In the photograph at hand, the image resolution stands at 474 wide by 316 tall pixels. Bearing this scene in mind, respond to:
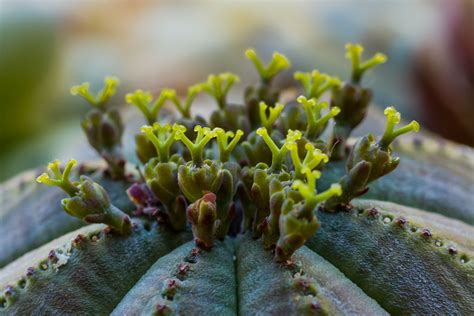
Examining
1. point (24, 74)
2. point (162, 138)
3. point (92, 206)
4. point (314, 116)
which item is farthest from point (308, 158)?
point (24, 74)

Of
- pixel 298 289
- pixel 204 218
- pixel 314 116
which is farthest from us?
pixel 314 116

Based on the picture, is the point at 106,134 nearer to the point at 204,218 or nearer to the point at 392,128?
the point at 204,218

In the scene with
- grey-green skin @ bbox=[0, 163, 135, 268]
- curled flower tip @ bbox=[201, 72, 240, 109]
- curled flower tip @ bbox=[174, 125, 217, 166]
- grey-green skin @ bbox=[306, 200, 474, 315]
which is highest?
curled flower tip @ bbox=[201, 72, 240, 109]

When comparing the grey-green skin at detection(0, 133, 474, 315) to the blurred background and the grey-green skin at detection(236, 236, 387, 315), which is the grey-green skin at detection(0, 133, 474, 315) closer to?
the grey-green skin at detection(236, 236, 387, 315)

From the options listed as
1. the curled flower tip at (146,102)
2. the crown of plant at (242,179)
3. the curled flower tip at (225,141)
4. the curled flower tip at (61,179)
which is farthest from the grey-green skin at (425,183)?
the curled flower tip at (61,179)

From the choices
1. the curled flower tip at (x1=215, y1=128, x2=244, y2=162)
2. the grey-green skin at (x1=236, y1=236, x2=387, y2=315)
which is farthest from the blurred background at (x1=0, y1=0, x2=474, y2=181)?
the grey-green skin at (x1=236, y1=236, x2=387, y2=315)

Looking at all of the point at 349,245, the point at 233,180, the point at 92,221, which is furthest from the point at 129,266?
the point at 349,245

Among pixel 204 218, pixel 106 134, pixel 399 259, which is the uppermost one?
pixel 106 134
